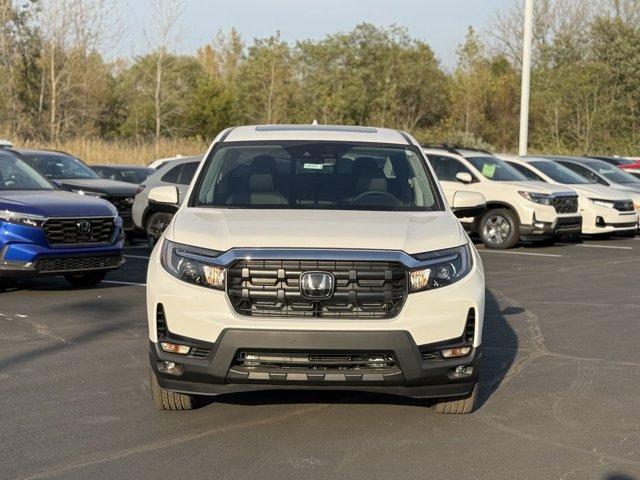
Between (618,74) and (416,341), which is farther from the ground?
(618,74)

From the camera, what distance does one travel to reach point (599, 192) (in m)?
20.9

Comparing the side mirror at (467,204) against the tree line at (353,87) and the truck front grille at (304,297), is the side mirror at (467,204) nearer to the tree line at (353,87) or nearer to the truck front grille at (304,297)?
the truck front grille at (304,297)

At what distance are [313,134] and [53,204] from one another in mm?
5153

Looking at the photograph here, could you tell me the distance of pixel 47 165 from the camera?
18141mm

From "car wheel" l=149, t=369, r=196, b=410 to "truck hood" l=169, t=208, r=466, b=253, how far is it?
0.94 meters

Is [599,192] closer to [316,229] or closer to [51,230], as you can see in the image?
[51,230]

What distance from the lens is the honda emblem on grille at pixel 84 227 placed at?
469 inches

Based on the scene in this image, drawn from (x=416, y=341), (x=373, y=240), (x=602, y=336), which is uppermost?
(x=373, y=240)

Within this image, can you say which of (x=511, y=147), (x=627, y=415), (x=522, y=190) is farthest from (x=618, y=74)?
(x=627, y=415)

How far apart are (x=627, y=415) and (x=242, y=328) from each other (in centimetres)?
262

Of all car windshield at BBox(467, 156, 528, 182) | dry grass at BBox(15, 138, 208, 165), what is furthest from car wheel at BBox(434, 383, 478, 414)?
dry grass at BBox(15, 138, 208, 165)

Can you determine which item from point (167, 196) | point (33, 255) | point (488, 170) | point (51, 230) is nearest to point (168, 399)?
point (167, 196)

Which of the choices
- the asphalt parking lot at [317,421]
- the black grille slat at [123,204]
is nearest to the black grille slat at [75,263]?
the asphalt parking lot at [317,421]

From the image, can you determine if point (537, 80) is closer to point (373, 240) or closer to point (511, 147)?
point (511, 147)
